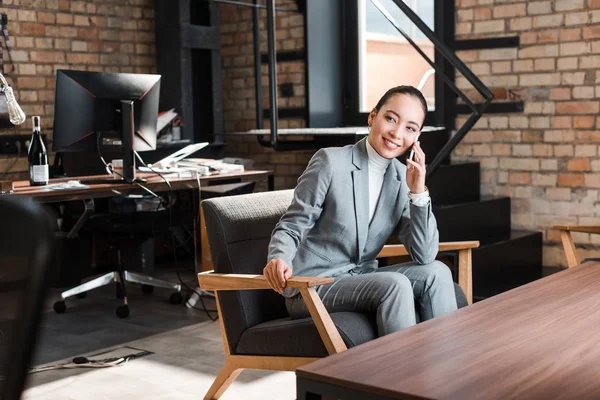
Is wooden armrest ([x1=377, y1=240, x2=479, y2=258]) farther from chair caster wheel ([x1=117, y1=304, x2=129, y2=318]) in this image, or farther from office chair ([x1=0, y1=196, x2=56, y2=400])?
office chair ([x1=0, y1=196, x2=56, y2=400])

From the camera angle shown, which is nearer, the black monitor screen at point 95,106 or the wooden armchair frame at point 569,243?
the wooden armchair frame at point 569,243

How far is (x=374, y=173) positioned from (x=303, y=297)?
59 centimetres

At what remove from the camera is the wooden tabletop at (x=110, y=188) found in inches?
150

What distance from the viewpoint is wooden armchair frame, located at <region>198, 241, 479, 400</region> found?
2.36 metres

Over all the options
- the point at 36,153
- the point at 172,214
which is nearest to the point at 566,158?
the point at 172,214

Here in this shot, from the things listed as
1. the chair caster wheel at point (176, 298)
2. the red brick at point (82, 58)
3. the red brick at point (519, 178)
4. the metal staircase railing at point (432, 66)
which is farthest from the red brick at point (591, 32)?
the red brick at point (82, 58)

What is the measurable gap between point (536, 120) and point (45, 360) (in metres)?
3.20

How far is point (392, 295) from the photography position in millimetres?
2494

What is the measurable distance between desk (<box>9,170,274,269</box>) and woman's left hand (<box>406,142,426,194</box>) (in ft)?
6.03

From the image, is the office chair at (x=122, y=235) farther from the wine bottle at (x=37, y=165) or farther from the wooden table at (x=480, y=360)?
the wooden table at (x=480, y=360)

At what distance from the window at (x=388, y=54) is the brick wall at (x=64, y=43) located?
1581 millimetres

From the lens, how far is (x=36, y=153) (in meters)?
4.07

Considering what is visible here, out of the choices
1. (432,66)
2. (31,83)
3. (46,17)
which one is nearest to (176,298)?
(31,83)

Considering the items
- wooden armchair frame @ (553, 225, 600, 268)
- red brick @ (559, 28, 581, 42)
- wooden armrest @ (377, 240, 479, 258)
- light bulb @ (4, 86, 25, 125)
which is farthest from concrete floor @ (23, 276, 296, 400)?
red brick @ (559, 28, 581, 42)
